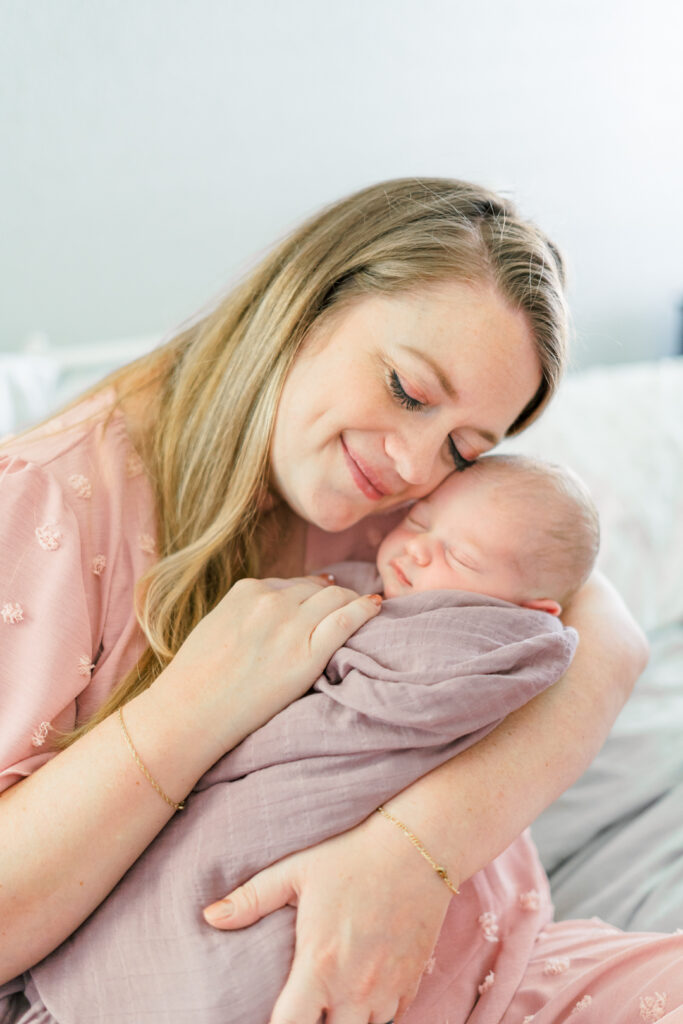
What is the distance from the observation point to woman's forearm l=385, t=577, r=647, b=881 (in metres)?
0.99

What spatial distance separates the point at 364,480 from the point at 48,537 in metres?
0.42

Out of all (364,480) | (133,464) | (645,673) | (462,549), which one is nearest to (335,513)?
(364,480)

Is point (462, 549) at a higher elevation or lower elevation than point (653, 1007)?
higher

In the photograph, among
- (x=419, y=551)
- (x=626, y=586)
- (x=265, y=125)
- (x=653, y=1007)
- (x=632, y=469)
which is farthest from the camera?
(x=265, y=125)

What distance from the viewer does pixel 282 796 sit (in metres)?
0.97

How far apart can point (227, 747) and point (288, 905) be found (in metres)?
0.18

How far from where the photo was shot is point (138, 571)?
3.92 feet

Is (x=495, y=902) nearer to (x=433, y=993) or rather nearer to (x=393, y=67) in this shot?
(x=433, y=993)

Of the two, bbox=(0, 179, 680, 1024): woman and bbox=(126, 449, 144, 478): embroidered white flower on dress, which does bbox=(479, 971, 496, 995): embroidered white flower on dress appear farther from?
bbox=(126, 449, 144, 478): embroidered white flower on dress

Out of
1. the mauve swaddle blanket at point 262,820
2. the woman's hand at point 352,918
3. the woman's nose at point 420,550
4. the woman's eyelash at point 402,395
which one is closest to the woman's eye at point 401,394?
the woman's eyelash at point 402,395

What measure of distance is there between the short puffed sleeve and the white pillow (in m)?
1.09

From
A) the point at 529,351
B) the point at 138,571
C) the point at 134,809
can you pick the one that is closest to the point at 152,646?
the point at 138,571

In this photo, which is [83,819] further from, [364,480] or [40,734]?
[364,480]

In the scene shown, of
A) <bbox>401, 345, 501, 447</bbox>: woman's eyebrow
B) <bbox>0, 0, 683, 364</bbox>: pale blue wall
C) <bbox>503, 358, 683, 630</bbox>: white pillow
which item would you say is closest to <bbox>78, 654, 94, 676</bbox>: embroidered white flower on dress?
<bbox>401, 345, 501, 447</bbox>: woman's eyebrow
